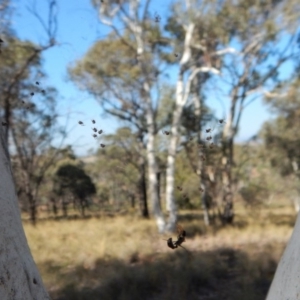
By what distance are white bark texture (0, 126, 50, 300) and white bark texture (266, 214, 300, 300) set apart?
Result: 121 centimetres

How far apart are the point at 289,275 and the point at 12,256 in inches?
52.4

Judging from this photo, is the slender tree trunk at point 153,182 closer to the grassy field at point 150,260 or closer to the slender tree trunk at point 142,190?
the grassy field at point 150,260

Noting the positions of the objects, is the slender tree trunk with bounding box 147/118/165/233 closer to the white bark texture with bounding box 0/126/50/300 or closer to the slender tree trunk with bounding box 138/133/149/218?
the slender tree trunk with bounding box 138/133/149/218

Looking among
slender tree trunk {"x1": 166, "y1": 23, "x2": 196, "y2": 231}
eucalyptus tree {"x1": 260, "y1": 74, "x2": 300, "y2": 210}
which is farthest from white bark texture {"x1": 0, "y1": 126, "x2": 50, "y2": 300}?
eucalyptus tree {"x1": 260, "y1": 74, "x2": 300, "y2": 210}

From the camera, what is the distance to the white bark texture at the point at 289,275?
83.5 inches

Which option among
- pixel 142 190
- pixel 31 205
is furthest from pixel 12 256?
pixel 142 190

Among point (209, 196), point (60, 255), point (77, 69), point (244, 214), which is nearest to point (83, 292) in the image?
point (60, 255)

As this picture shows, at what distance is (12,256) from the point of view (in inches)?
90.1

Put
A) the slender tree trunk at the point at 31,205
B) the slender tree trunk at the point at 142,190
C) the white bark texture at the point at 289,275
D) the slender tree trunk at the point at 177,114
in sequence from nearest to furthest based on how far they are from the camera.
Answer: the white bark texture at the point at 289,275 < the slender tree trunk at the point at 177,114 < the slender tree trunk at the point at 31,205 < the slender tree trunk at the point at 142,190

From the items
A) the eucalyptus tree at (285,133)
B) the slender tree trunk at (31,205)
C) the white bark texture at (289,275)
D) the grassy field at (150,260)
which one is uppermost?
the eucalyptus tree at (285,133)

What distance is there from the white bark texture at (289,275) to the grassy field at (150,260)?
3541mm

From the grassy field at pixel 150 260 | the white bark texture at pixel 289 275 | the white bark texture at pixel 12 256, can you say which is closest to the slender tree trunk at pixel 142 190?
the grassy field at pixel 150 260

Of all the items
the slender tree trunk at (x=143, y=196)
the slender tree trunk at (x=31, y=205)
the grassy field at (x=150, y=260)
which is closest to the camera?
the grassy field at (x=150, y=260)

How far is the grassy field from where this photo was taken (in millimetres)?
6129
